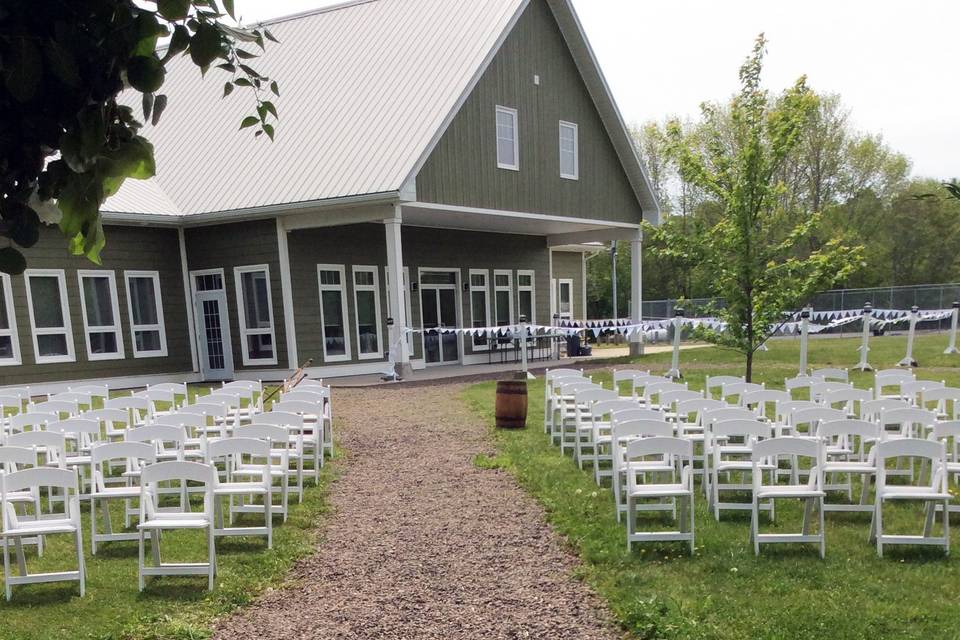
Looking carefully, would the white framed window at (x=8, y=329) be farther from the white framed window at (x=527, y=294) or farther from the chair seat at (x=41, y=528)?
the white framed window at (x=527, y=294)

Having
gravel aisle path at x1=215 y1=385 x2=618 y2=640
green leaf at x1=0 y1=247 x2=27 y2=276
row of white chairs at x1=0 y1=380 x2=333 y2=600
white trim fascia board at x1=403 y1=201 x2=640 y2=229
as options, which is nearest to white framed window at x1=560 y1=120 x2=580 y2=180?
white trim fascia board at x1=403 y1=201 x2=640 y2=229

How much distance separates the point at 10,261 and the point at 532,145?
60.2ft

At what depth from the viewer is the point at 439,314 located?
820 inches

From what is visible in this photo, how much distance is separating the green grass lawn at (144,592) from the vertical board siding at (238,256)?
10333mm

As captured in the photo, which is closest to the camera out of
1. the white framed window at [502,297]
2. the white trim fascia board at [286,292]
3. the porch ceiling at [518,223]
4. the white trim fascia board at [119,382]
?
the white trim fascia board at [119,382]

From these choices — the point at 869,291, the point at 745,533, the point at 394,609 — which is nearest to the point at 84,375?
the point at 394,609

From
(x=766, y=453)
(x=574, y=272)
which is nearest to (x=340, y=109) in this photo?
(x=574, y=272)

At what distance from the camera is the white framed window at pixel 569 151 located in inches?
792

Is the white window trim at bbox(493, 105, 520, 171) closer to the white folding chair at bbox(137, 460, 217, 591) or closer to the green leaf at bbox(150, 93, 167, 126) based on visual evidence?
the white folding chair at bbox(137, 460, 217, 591)

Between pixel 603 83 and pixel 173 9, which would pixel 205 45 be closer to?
pixel 173 9

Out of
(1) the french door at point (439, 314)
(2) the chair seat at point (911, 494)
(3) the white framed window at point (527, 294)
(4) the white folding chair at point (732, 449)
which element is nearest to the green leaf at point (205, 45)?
(4) the white folding chair at point (732, 449)

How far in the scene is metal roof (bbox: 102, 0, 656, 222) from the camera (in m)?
16.1

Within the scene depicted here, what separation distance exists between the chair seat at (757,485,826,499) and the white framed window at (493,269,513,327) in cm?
1702

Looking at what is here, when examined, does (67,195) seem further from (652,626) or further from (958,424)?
(958,424)
